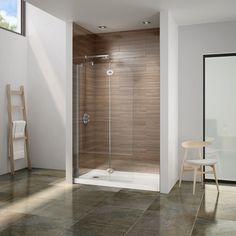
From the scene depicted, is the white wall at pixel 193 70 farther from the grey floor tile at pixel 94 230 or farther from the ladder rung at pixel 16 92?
the ladder rung at pixel 16 92

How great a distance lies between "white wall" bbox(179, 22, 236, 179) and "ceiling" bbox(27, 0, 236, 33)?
6.9 inches

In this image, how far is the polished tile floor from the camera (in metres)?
3.03

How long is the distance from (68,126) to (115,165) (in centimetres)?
111

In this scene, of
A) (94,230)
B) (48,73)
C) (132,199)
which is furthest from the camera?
(48,73)

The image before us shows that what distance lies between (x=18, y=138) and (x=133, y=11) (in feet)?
10.5

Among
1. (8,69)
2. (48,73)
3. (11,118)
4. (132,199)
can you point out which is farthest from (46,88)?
(132,199)

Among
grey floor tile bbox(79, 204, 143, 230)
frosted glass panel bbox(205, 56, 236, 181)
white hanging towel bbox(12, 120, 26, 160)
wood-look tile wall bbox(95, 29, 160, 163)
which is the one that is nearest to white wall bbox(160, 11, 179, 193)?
wood-look tile wall bbox(95, 29, 160, 163)

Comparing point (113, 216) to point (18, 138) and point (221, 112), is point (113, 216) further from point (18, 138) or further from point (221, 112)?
point (18, 138)

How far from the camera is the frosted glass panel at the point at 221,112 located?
4871 millimetres

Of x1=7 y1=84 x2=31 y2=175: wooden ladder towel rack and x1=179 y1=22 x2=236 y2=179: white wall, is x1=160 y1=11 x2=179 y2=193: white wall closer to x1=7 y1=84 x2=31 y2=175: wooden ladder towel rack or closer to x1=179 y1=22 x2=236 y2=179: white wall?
x1=179 y1=22 x2=236 y2=179: white wall

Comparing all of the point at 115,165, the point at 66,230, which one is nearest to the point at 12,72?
the point at 115,165

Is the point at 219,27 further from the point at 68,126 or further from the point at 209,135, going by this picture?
the point at 68,126

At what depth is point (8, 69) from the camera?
18.5 ft

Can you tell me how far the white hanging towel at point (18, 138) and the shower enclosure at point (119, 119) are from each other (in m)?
1.37
